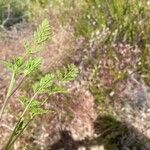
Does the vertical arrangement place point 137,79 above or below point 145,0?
below

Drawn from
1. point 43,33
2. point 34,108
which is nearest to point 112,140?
point 34,108

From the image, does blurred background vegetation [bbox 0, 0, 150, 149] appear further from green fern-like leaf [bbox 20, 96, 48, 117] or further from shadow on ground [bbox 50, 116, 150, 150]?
green fern-like leaf [bbox 20, 96, 48, 117]

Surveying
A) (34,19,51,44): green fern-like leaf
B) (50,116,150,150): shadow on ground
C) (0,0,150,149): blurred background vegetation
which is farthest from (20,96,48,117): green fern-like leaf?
(0,0,150,149): blurred background vegetation

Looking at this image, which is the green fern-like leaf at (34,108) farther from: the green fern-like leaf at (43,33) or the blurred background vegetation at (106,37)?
the blurred background vegetation at (106,37)

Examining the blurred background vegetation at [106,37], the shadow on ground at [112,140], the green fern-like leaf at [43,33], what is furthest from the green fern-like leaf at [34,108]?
the blurred background vegetation at [106,37]

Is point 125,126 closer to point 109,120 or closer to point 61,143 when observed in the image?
point 109,120

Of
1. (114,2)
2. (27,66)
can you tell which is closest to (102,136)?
(114,2)

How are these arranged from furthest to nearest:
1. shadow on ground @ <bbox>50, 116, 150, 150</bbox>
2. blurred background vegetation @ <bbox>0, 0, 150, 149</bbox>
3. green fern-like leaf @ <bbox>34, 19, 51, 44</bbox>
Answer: blurred background vegetation @ <bbox>0, 0, 150, 149</bbox> < shadow on ground @ <bbox>50, 116, 150, 150</bbox> < green fern-like leaf @ <bbox>34, 19, 51, 44</bbox>

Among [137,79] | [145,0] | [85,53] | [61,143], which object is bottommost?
[61,143]
